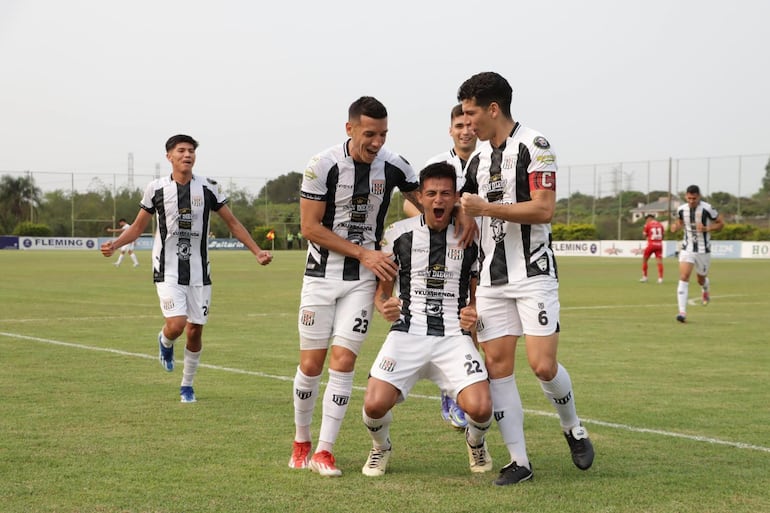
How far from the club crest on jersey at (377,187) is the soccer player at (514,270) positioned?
2.20 feet

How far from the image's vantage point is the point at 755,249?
5988 cm

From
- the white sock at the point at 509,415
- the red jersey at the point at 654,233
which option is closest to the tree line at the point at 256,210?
the red jersey at the point at 654,233

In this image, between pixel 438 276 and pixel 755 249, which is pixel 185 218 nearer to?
pixel 438 276

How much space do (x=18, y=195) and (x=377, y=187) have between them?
80.7 m

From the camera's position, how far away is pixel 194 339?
9344 millimetres

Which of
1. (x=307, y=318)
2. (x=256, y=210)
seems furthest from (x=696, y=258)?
(x=256, y=210)

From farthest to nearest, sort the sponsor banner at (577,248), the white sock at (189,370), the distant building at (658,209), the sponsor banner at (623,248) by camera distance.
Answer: the distant building at (658,209) → the sponsor banner at (577,248) → the sponsor banner at (623,248) → the white sock at (189,370)

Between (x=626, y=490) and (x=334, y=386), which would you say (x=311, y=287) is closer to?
(x=334, y=386)

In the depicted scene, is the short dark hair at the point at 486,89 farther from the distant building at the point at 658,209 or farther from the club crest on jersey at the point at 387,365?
the distant building at the point at 658,209

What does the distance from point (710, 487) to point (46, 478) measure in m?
3.91

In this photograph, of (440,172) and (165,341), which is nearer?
(440,172)

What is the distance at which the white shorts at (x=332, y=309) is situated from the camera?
6414 mm

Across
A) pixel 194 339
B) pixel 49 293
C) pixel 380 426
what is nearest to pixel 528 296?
pixel 380 426

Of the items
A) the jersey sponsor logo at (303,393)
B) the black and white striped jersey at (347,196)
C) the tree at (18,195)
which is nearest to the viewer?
the black and white striped jersey at (347,196)
